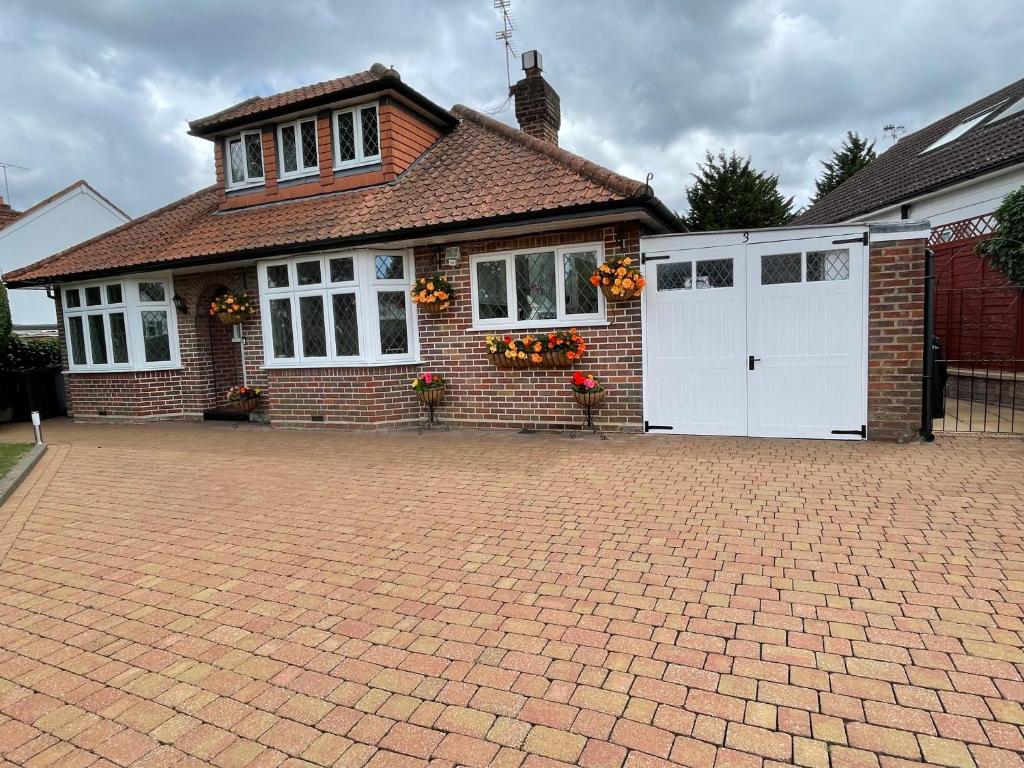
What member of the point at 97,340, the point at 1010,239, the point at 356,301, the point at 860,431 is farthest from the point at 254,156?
the point at 1010,239

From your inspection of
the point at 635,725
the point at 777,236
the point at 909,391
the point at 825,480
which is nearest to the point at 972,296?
the point at 909,391

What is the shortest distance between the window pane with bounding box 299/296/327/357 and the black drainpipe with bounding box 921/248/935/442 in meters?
7.91

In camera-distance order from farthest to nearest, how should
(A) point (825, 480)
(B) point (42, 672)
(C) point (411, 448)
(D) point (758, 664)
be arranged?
1. (C) point (411, 448)
2. (A) point (825, 480)
3. (B) point (42, 672)
4. (D) point (758, 664)

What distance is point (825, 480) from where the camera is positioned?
5.55 metres

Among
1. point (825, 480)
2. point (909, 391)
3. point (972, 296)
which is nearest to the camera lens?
point (825, 480)

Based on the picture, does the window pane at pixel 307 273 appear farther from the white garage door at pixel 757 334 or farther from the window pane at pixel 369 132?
the white garage door at pixel 757 334

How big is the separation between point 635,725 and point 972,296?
1094 cm

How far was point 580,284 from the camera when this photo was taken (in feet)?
27.2

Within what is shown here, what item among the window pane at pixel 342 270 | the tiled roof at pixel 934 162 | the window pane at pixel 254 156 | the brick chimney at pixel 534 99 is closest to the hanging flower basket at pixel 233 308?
the window pane at pixel 342 270

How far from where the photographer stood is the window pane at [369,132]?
10.2 metres

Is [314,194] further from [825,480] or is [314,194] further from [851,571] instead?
[851,571]

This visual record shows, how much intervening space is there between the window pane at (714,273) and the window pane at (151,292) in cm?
952

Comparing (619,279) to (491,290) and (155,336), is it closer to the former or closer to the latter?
(491,290)

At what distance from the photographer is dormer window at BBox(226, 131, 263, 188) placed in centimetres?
1114
